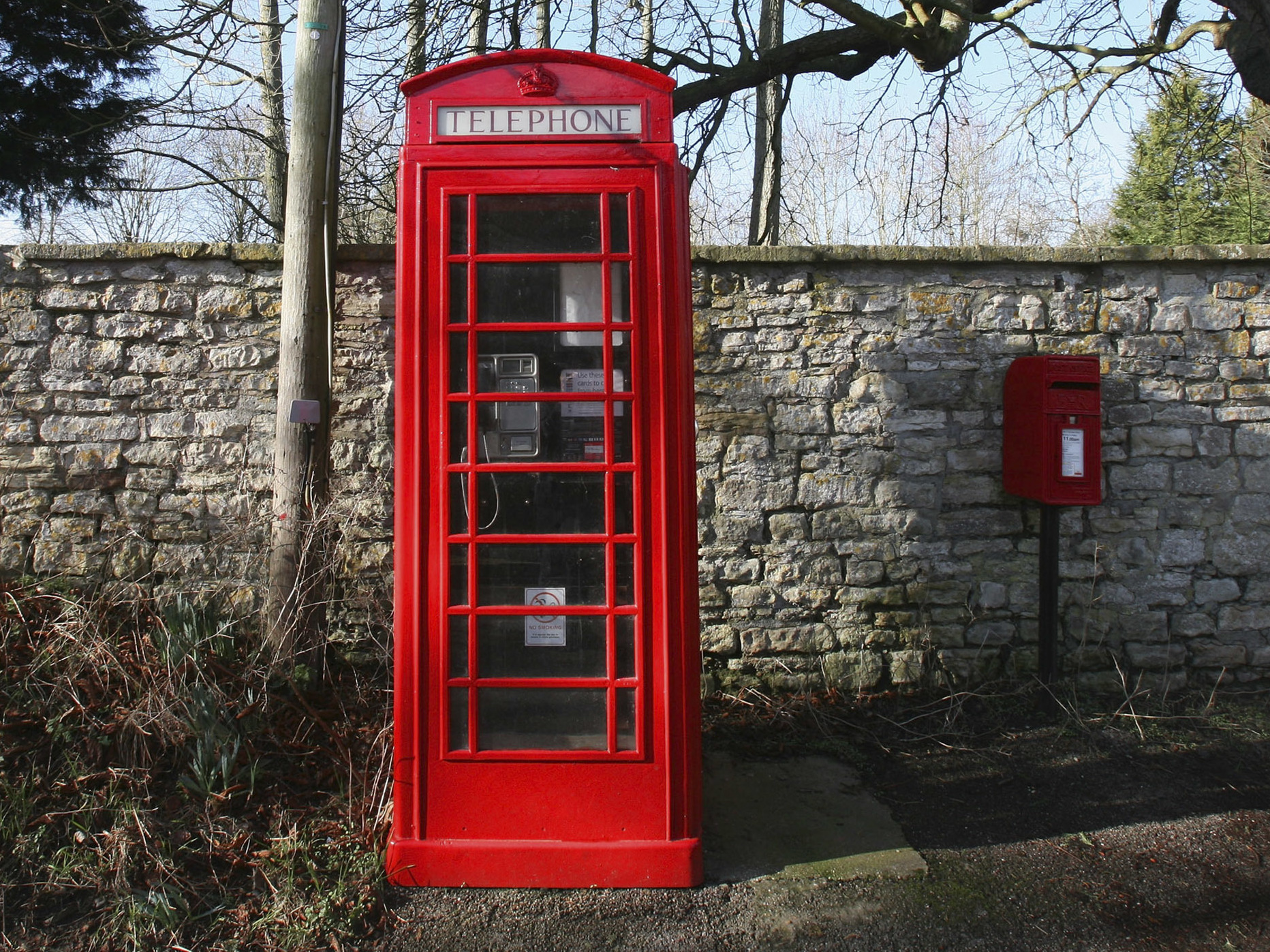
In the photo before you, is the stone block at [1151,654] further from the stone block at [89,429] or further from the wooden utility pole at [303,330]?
the stone block at [89,429]

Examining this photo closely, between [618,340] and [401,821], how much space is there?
1.66 metres

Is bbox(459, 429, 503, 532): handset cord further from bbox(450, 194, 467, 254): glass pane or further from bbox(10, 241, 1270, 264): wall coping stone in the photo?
bbox(10, 241, 1270, 264): wall coping stone

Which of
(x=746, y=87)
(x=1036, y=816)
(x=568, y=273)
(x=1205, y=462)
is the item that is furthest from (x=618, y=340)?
(x=746, y=87)

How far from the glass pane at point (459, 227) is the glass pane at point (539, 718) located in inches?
54.6

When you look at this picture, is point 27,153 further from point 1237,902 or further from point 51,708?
point 1237,902

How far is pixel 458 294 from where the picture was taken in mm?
2521

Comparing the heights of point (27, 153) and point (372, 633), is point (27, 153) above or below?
above

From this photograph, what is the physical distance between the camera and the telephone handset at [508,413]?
253 centimetres

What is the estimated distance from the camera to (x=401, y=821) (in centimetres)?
257

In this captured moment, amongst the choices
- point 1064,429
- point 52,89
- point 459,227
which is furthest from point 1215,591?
point 52,89

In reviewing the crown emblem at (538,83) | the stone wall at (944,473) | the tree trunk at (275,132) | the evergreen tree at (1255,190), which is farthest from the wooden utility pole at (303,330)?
the evergreen tree at (1255,190)

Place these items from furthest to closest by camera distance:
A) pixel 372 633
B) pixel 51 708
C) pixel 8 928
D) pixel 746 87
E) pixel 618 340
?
pixel 746 87, pixel 372 633, pixel 51 708, pixel 618 340, pixel 8 928

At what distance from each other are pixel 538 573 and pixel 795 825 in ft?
4.56

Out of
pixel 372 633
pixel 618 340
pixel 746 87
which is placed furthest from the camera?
pixel 746 87
